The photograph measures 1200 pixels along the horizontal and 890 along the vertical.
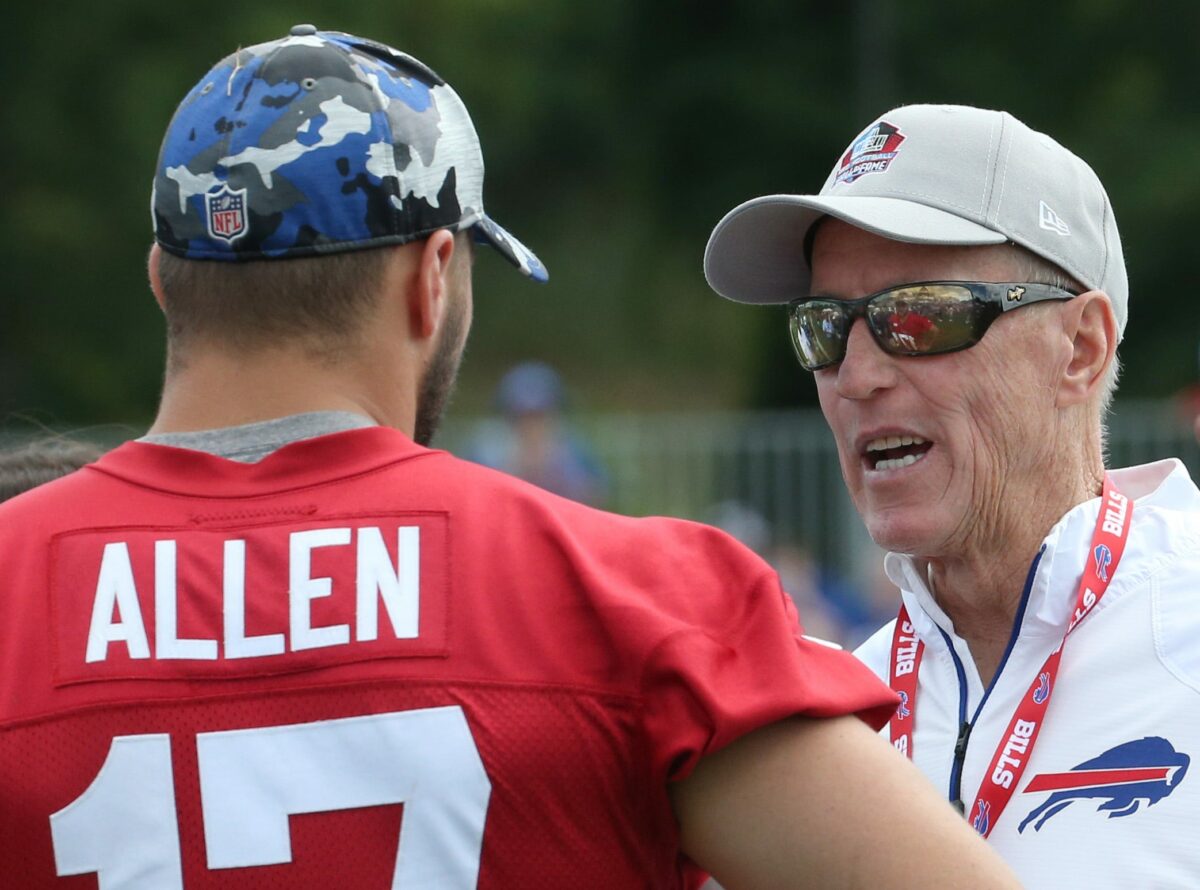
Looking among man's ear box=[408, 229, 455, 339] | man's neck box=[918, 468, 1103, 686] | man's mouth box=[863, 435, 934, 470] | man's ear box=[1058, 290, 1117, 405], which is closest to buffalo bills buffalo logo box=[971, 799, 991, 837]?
man's neck box=[918, 468, 1103, 686]

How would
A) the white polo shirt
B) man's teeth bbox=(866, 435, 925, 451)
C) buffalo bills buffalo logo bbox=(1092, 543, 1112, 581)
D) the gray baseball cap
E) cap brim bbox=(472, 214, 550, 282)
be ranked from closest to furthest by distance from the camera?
cap brim bbox=(472, 214, 550, 282), the white polo shirt, buffalo bills buffalo logo bbox=(1092, 543, 1112, 581), the gray baseball cap, man's teeth bbox=(866, 435, 925, 451)

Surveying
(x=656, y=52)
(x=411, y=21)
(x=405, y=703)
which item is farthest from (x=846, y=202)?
(x=656, y=52)

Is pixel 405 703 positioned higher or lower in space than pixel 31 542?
lower

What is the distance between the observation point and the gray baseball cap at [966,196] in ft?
8.70

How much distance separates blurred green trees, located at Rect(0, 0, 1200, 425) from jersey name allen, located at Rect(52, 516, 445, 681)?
47.2 feet

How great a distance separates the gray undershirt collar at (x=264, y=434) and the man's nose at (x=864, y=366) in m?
1.12

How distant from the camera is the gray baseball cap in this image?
104 inches

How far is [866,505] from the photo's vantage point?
110 inches

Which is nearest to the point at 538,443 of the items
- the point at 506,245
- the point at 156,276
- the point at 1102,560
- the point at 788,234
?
the point at 788,234

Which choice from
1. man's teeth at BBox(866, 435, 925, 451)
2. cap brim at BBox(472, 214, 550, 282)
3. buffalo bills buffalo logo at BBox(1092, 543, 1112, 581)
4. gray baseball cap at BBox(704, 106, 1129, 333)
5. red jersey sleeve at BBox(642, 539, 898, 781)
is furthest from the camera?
man's teeth at BBox(866, 435, 925, 451)

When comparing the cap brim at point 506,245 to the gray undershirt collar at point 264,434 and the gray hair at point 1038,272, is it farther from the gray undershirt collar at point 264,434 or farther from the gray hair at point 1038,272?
the gray hair at point 1038,272

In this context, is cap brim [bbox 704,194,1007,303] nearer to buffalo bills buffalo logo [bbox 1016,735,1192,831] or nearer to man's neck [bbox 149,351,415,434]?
buffalo bills buffalo logo [bbox 1016,735,1192,831]

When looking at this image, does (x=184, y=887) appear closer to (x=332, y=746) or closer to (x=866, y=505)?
(x=332, y=746)

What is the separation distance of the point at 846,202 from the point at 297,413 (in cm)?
116
